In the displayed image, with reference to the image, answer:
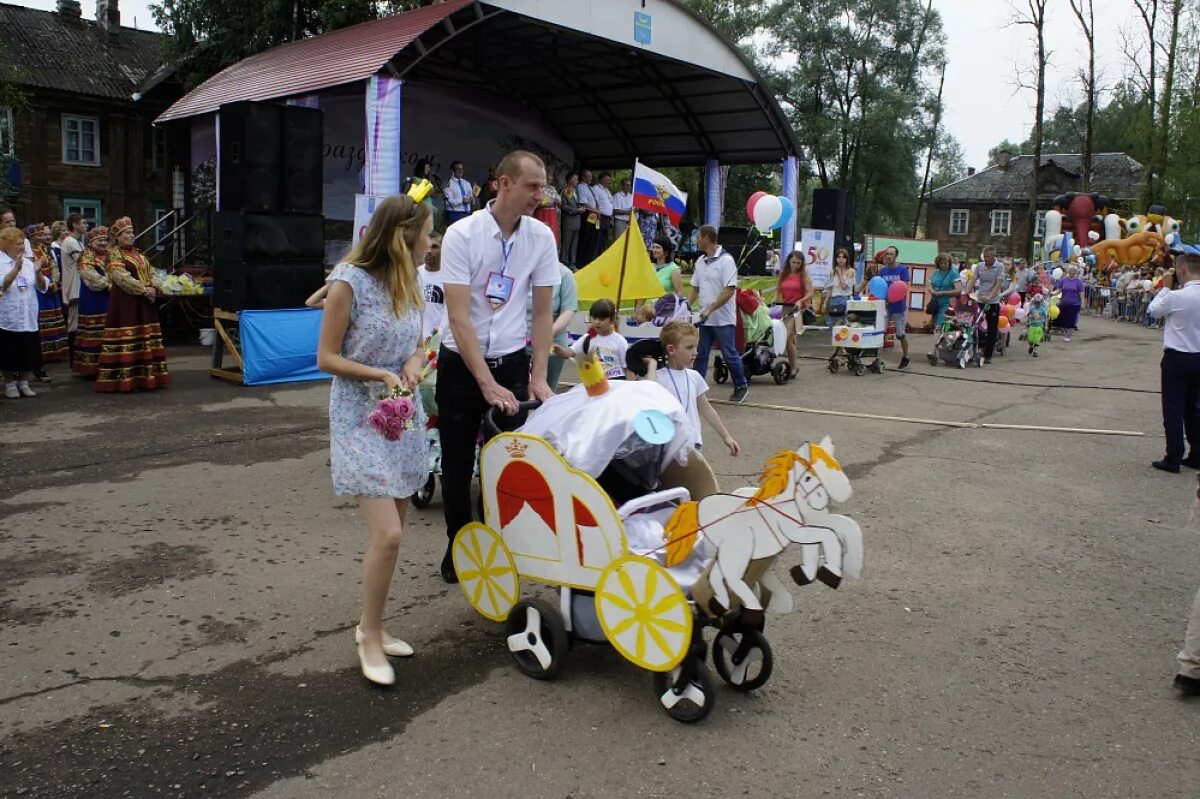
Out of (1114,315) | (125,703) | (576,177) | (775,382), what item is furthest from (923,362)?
(1114,315)

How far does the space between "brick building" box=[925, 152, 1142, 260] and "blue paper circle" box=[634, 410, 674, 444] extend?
214ft

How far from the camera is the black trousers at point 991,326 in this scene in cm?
1496

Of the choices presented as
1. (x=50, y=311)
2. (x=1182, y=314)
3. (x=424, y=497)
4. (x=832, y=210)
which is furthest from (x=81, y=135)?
(x=1182, y=314)

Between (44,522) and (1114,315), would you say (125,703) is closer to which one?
Answer: (44,522)

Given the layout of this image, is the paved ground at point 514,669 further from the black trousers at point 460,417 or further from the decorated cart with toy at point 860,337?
the decorated cart with toy at point 860,337

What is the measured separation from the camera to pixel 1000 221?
67.8m

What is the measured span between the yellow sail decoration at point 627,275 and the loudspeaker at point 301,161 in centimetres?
358

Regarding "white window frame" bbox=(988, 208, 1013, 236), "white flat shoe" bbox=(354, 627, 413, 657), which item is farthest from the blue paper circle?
"white window frame" bbox=(988, 208, 1013, 236)

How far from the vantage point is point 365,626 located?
11.9ft

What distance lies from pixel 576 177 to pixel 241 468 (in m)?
15.8

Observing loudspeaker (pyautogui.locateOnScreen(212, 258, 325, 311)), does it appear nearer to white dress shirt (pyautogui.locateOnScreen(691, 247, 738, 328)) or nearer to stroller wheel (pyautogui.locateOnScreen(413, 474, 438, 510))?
white dress shirt (pyautogui.locateOnScreen(691, 247, 738, 328))

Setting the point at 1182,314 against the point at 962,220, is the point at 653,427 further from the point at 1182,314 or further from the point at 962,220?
the point at 962,220

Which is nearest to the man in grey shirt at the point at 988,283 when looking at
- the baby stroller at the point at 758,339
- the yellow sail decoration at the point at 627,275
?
the baby stroller at the point at 758,339

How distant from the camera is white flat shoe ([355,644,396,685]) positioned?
353 centimetres
